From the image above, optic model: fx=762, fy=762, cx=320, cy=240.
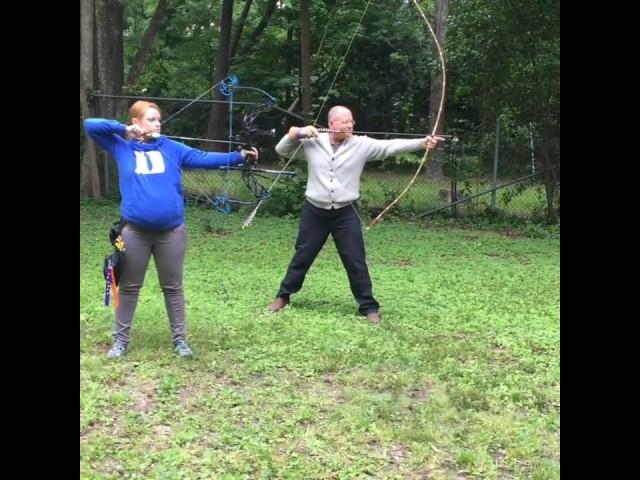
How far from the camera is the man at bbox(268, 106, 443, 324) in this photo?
5.60 metres

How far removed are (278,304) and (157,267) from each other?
1.50 metres

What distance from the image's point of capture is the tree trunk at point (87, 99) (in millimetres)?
12719

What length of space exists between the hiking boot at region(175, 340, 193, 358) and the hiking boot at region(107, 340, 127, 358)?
0.32 m

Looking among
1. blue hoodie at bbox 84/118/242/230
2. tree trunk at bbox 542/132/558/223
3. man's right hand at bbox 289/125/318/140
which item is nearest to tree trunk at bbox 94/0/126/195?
tree trunk at bbox 542/132/558/223

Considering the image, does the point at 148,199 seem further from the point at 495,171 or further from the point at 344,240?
the point at 495,171

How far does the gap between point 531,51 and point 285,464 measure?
9436mm

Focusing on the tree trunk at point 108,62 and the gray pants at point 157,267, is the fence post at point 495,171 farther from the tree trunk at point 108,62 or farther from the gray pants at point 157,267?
the gray pants at point 157,267

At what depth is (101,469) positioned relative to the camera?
323 cm

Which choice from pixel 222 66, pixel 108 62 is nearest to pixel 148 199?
pixel 108 62

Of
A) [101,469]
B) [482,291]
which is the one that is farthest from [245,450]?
[482,291]

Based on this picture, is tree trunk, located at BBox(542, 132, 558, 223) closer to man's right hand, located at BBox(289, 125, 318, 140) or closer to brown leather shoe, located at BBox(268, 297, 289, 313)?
brown leather shoe, located at BBox(268, 297, 289, 313)

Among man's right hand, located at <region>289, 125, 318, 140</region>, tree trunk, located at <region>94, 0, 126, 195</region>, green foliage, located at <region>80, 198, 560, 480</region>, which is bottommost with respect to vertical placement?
green foliage, located at <region>80, 198, 560, 480</region>

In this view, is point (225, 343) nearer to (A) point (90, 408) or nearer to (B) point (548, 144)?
(A) point (90, 408)

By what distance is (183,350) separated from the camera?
185 inches
